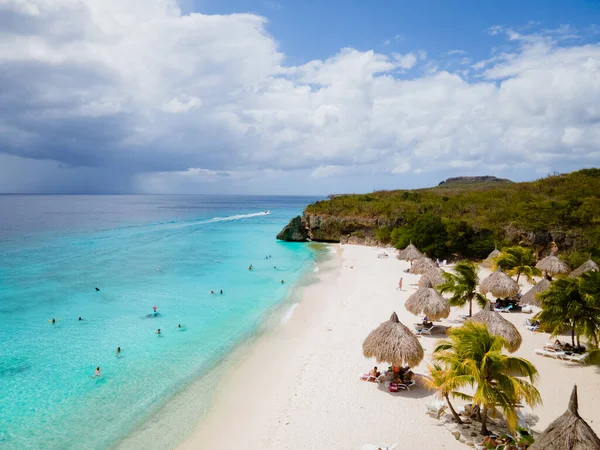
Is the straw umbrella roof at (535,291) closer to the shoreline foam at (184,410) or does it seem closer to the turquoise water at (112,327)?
the shoreline foam at (184,410)

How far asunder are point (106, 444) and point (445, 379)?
938cm

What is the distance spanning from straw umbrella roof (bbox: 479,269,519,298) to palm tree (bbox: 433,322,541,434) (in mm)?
11479

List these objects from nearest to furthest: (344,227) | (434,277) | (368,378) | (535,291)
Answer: (368,378) → (535,291) → (434,277) → (344,227)

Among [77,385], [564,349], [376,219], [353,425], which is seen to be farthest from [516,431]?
[376,219]

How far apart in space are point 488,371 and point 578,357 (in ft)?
22.6

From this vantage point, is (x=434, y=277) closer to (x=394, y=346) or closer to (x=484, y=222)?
(x=394, y=346)

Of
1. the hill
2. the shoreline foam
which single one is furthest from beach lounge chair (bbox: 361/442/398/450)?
the hill

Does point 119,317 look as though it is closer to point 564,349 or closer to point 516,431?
point 516,431

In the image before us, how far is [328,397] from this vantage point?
1194 centimetres

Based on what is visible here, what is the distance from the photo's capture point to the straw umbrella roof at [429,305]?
1625 centimetres

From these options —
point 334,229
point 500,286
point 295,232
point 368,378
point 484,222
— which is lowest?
point 368,378

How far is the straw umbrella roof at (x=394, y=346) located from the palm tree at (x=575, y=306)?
5.14 metres

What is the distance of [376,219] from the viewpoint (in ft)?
153

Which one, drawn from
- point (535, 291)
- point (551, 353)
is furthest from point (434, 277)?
point (551, 353)
